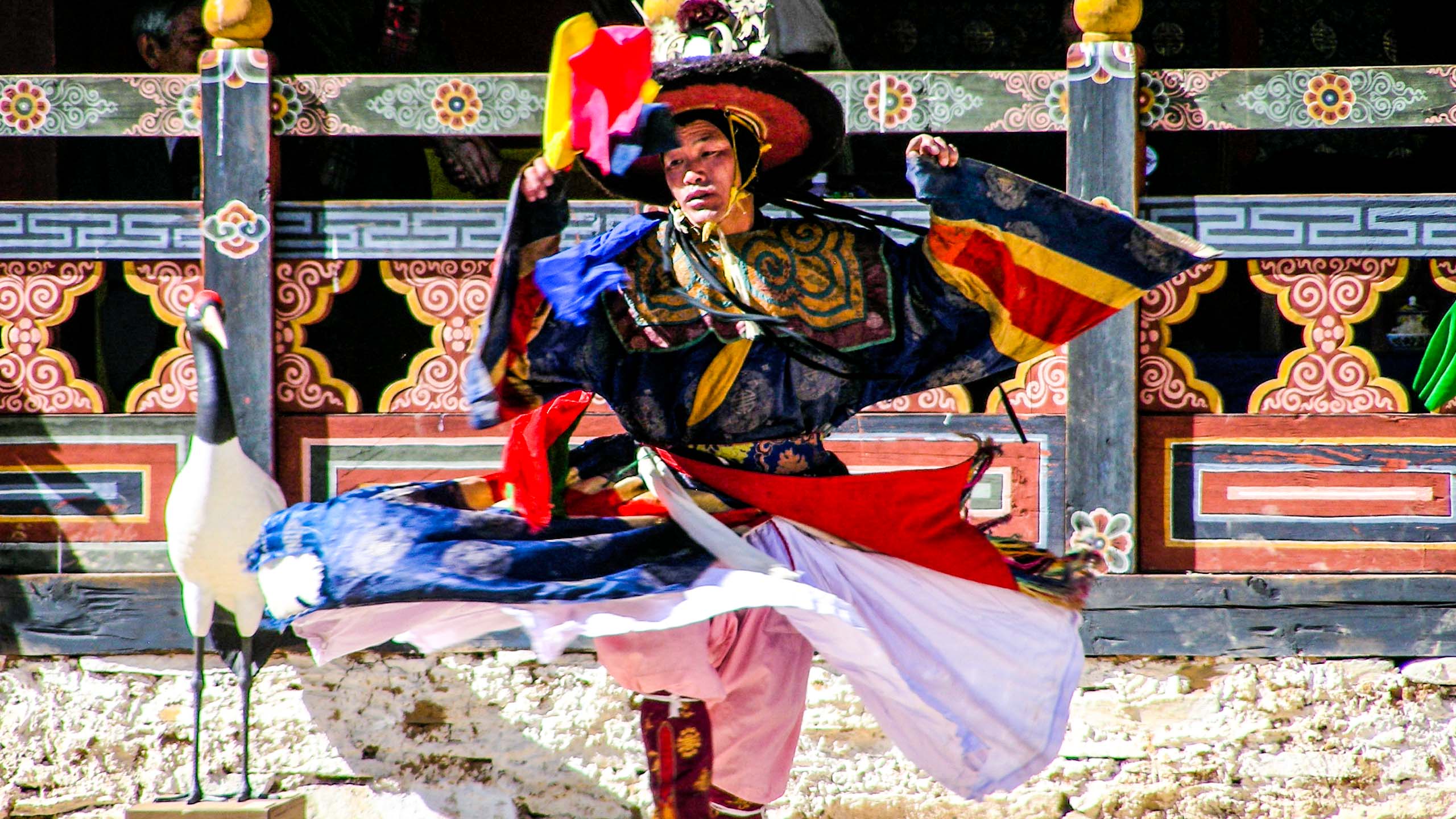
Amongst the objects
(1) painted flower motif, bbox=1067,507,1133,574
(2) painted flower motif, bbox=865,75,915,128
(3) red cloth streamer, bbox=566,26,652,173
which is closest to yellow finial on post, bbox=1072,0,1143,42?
(2) painted flower motif, bbox=865,75,915,128

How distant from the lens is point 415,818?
4.44 metres

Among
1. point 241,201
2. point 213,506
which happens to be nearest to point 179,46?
point 241,201

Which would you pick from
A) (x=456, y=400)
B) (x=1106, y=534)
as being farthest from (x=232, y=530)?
(x=1106, y=534)

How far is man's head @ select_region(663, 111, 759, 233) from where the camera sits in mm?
3051

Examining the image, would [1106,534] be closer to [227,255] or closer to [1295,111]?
[1295,111]

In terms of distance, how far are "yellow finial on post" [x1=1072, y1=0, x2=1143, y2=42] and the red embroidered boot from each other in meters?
2.43

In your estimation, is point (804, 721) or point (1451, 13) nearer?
point (804, 721)

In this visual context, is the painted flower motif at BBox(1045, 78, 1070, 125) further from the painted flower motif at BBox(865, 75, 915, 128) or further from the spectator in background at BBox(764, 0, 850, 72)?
the spectator in background at BBox(764, 0, 850, 72)

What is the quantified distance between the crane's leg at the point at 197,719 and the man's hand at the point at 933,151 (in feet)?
8.44

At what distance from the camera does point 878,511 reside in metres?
3.15

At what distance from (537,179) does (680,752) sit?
1.19 metres

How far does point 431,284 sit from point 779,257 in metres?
1.67

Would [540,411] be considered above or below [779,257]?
below

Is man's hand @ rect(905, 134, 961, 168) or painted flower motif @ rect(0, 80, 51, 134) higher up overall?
painted flower motif @ rect(0, 80, 51, 134)
